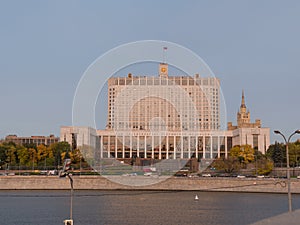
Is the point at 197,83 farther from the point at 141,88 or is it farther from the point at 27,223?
the point at 27,223

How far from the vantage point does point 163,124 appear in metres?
115

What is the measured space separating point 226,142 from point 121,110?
45575 millimetres

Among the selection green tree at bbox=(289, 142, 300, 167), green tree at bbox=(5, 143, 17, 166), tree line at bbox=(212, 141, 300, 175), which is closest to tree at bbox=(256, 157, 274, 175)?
tree line at bbox=(212, 141, 300, 175)

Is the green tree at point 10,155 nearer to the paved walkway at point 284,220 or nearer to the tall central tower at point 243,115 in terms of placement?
the paved walkway at point 284,220

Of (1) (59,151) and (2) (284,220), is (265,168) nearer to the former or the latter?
(1) (59,151)

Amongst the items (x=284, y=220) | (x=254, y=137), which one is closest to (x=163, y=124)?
(x=254, y=137)

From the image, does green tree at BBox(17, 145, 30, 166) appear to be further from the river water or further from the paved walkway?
the paved walkway

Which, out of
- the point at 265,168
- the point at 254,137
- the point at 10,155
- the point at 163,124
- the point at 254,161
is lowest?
the point at 265,168

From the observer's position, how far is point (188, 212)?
1521 inches

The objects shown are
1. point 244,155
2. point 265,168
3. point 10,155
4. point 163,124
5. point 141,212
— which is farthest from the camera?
point 163,124

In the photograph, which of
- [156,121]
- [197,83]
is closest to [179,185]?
[197,83]

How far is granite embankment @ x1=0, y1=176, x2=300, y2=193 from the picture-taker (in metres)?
61.0

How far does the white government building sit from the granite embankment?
14.4 m

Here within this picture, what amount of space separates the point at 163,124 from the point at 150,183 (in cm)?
5266
